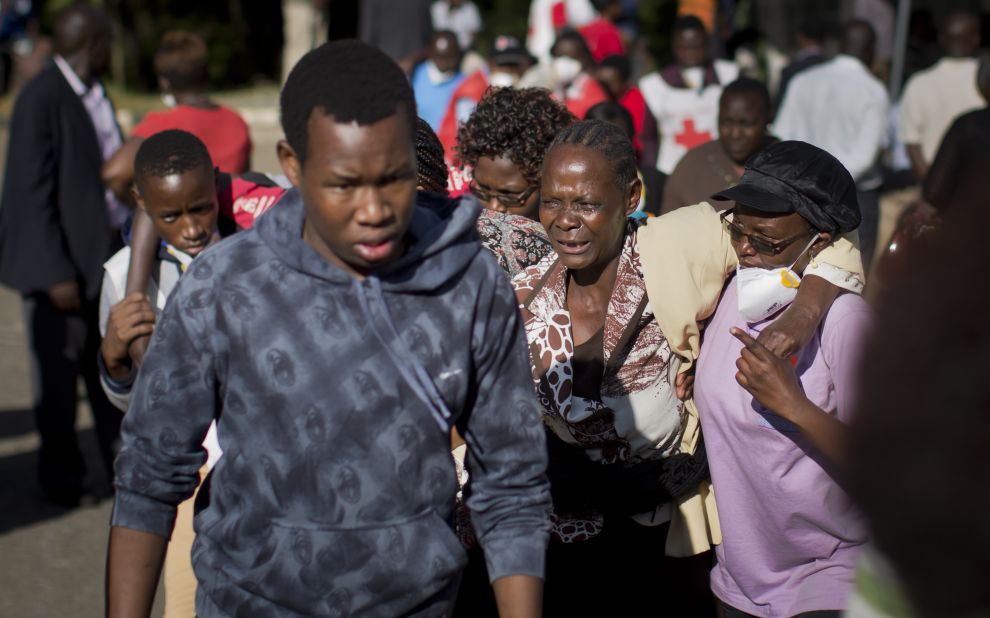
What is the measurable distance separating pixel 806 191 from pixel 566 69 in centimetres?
614

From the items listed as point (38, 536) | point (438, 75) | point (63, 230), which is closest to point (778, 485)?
point (38, 536)

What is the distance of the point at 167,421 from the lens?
7.55 ft

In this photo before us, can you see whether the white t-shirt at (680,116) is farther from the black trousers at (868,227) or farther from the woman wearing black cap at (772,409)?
the woman wearing black cap at (772,409)

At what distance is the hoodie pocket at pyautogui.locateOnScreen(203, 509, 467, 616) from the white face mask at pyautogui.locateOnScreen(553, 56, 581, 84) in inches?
282

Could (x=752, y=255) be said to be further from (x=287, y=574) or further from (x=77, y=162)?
(x=77, y=162)

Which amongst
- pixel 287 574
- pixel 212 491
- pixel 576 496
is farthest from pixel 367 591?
pixel 576 496

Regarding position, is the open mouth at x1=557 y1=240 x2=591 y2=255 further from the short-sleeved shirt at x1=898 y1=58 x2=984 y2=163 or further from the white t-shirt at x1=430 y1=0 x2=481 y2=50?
the white t-shirt at x1=430 y1=0 x2=481 y2=50

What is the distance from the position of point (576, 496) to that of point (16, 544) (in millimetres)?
3268

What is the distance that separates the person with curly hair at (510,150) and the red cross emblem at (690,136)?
347cm

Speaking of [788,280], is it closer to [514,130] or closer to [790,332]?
[790,332]

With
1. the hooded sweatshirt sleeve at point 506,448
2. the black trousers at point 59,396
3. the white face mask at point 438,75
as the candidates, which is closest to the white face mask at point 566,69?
the white face mask at point 438,75

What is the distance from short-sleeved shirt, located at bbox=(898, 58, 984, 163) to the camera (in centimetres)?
892

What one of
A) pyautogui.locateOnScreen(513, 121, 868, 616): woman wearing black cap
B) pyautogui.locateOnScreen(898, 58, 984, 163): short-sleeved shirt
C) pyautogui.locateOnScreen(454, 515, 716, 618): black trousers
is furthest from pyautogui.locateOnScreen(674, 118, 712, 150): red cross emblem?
pyautogui.locateOnScreen(454, 515, 716, 618): black trousers

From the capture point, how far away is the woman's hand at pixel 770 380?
304 centimetres
